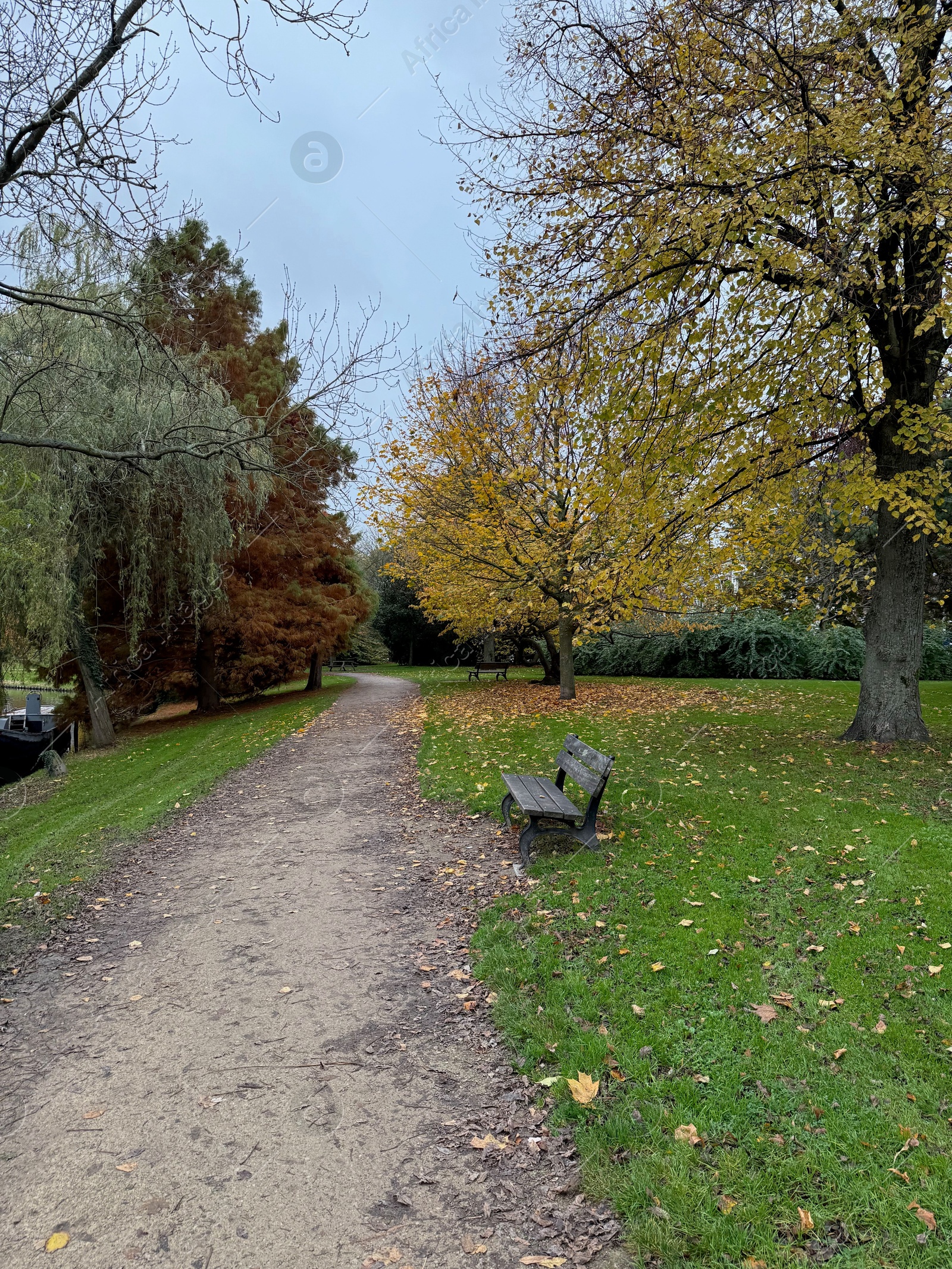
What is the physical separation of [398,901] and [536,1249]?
2.99 m

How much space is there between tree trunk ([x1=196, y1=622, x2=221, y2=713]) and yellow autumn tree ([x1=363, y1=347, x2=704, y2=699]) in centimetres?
575

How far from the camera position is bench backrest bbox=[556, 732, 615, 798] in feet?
17.2

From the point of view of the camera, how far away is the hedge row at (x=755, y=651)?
62.0ft

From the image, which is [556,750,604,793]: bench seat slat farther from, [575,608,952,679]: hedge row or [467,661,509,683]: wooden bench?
[467,661,509,683]: wooden bench

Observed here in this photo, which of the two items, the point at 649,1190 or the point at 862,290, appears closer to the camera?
the point at 649,1190

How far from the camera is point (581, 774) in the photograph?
5.67 metres

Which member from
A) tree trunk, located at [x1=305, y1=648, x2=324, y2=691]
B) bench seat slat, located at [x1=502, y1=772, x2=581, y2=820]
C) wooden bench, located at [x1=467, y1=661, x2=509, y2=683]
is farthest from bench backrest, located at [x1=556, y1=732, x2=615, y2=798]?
tree trunk, located at [x1=305, y1=648, x2=324, y2=691]

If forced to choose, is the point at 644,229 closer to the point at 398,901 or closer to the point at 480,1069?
the point at 398,901

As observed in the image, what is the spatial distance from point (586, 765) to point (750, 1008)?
107 inches

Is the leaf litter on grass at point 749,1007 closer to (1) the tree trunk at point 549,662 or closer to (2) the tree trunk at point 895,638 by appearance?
(2) the tree trunk at point 895,638

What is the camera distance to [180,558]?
13.5 metres

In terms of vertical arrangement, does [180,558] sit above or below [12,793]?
above

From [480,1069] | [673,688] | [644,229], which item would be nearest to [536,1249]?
[480,1069]

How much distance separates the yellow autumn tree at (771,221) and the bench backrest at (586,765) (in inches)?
140
